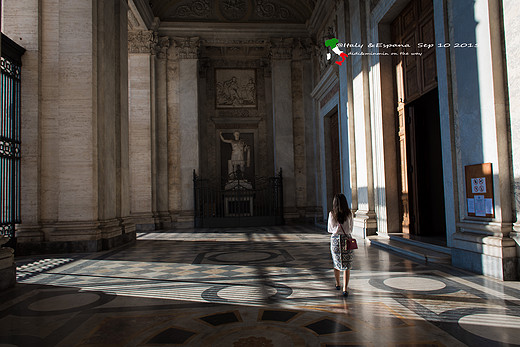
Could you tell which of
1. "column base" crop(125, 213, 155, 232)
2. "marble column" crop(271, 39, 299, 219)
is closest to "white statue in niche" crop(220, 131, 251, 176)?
"marble column" crop(271, 39, 299, 219)

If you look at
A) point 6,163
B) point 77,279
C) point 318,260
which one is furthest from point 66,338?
point 6,163

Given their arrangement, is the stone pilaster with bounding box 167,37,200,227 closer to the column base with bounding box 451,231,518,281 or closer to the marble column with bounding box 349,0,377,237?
the marble column with bounding box 349,0,377,237

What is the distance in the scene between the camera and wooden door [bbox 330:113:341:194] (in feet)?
43.9

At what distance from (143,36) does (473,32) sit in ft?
42.8

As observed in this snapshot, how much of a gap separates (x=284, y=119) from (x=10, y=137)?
10.6 meters

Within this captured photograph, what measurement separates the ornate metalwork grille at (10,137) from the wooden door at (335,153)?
384 inches

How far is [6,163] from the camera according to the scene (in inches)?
307

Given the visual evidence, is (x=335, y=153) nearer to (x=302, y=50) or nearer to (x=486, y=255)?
(x=302, y=50)

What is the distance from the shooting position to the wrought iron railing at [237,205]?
1489 centimetres

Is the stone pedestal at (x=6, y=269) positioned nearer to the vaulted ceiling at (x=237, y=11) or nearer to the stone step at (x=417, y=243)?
the stone step at (x=417, y=243)

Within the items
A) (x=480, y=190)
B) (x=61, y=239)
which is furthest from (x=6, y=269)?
(x=480, y=190)

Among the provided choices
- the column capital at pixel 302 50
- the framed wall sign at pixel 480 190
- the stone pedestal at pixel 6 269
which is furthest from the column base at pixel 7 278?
the column capital at pixel 302 50

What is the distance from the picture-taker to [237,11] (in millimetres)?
16609

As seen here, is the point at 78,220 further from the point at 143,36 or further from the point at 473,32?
the point at 143,36
